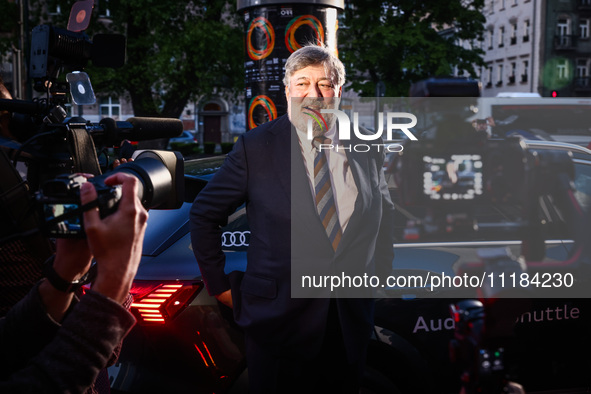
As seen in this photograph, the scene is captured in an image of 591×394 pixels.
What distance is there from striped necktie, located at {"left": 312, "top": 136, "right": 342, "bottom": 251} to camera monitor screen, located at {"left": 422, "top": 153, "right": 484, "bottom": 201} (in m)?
0.60

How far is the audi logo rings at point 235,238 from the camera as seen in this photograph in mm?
2922

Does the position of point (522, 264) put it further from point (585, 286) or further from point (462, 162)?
point (585, 286)

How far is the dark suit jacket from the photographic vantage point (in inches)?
96.0

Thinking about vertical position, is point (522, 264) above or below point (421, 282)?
above

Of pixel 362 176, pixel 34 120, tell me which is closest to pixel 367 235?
pixel 362 176

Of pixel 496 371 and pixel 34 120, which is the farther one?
pixel 34 120

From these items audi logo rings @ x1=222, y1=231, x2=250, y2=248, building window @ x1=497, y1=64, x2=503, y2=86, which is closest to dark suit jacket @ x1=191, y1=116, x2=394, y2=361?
audi logo rings @ x1=222, y1=231, x2=250, y2=248

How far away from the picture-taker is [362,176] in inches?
101

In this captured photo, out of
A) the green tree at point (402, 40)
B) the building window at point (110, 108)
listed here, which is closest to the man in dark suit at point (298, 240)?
the green tree at point (402, 40)

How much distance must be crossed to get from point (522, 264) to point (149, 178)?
2.86 feet

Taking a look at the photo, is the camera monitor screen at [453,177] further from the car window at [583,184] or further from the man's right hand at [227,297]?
the man's right hand at [227,297]

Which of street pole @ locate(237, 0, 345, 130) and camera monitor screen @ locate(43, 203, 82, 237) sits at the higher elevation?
street pole @ locate(237, 0, 345, 130)

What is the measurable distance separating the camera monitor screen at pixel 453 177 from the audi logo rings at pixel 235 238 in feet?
3.78

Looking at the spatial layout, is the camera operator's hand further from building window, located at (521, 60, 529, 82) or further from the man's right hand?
building window, located at (521, 60, 529, 82)
